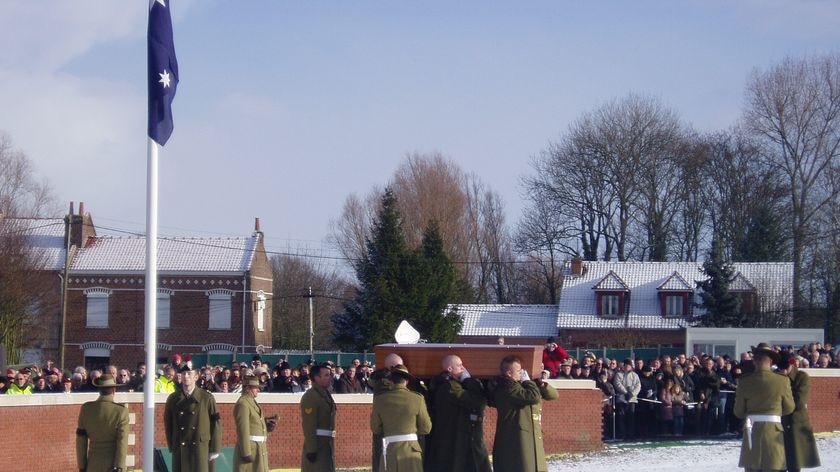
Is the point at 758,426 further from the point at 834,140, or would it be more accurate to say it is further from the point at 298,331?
the point at 298,331

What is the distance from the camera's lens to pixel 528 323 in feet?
196

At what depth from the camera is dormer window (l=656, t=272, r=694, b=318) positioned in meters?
56.9

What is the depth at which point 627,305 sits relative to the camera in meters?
58.3

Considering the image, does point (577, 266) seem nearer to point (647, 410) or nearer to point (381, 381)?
Result: point (647, 410)

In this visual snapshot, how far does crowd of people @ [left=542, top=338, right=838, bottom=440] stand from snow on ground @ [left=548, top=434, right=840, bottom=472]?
3.92 feet

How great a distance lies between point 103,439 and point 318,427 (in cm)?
248

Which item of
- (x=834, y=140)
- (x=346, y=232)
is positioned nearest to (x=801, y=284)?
(x=834, y=140)

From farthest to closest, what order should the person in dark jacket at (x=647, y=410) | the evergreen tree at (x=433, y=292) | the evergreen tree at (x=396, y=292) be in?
the evergreen tree at (x=433, y=292) < the evergreen tree at (x=396, y=292) < the person in dark jacket at (x=647, y=410)

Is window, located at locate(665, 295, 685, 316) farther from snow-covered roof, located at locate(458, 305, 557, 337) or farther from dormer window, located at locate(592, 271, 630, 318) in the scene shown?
snow-covered roof, located at locate(458, 305, 557, 337)

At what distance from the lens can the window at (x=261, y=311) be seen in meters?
58.1

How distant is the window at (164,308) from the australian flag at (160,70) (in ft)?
151

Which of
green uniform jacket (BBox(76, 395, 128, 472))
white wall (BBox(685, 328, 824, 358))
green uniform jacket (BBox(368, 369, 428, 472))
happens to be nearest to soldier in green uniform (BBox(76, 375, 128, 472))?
green uniform jacket (BBox(76, 395, 128, 472))

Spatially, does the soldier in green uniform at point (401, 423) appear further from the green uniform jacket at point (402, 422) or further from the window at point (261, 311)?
the window at point (261, 311)

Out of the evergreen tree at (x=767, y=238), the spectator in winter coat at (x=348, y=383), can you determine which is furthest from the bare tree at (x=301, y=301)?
the spectator in winter coat at (x=348, y=383)
